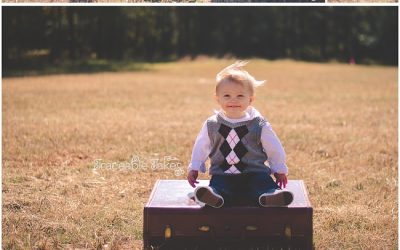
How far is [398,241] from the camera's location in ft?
11.4

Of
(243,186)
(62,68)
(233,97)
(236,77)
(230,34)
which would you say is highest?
(230,34)

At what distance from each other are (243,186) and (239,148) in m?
0.22

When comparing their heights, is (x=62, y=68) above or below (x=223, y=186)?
above

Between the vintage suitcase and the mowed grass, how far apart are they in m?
0.32

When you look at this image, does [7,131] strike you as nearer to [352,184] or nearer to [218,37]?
[352,184]

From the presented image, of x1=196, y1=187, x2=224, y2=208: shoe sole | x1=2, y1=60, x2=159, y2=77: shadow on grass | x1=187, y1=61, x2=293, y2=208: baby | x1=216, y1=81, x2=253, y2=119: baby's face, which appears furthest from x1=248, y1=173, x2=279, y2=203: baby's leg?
x1=2, y1=60, x2=159, y2=77: shadow on grass

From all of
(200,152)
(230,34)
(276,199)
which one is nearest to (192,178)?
(200,152)

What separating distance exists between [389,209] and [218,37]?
26.1m

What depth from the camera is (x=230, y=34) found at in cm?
3002

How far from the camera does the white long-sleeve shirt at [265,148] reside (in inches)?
136

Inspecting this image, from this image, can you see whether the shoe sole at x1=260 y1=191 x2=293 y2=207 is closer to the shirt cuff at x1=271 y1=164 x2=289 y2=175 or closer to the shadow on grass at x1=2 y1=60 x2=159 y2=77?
the shirt cuff at x1=271 y1=164 x2=289 y2=175

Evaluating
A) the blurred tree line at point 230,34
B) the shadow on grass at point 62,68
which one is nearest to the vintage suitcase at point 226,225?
the shadow on grass at point 62,68

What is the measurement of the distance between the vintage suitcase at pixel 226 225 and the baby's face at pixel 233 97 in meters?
0.60

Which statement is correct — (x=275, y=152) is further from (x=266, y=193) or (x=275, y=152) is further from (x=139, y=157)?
(x=139, y=157)
